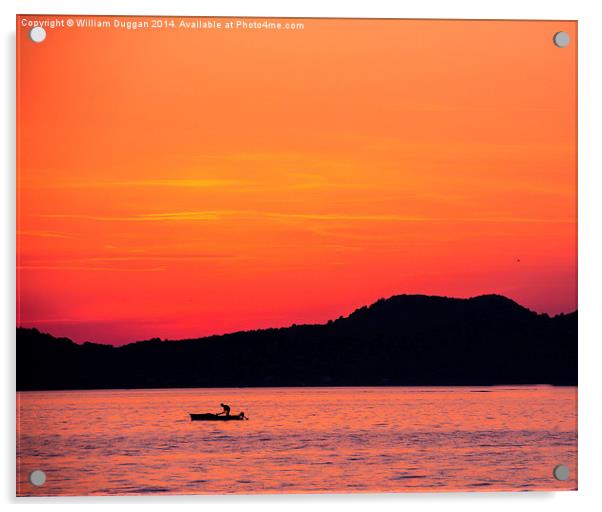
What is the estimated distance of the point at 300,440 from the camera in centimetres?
530

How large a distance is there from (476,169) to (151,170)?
1.68 metres

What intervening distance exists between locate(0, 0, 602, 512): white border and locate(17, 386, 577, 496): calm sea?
0.06 m

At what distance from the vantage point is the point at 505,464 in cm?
532

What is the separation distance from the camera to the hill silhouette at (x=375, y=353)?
5301mm

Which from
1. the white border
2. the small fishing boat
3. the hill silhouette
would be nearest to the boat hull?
the small fishing boat

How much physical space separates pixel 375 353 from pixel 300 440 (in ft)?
1.96

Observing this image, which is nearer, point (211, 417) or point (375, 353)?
point (211, 417)
